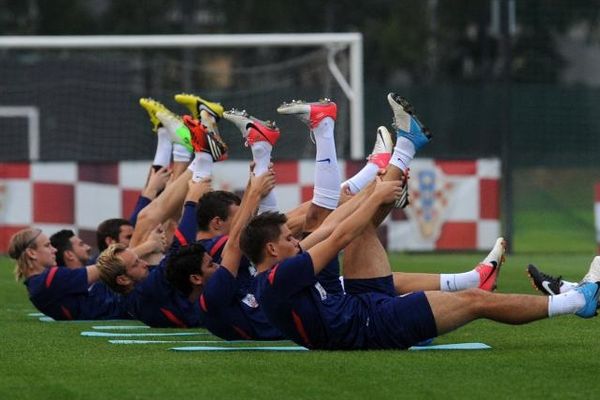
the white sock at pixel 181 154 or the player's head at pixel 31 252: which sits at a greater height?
the white sock at pixel 181 154

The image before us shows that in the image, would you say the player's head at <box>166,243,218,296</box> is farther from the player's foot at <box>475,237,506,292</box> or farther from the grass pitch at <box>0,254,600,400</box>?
the player's foot at <box>475,237,506,292</box>

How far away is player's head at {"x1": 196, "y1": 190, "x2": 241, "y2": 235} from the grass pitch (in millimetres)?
941

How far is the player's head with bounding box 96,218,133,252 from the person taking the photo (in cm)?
1149

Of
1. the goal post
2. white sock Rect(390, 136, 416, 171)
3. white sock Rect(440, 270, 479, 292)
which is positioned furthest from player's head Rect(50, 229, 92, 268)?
the goal post

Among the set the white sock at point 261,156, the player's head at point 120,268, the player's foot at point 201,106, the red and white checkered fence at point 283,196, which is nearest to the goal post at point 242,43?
the red and white checkered fence at point 283,196

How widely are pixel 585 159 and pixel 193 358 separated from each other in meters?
12.6

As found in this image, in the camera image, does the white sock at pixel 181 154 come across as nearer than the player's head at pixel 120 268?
No

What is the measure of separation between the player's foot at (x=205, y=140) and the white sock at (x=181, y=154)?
1079 mm

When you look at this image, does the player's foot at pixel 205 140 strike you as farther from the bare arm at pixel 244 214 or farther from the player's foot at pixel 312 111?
the player's foot at pixel 312 111

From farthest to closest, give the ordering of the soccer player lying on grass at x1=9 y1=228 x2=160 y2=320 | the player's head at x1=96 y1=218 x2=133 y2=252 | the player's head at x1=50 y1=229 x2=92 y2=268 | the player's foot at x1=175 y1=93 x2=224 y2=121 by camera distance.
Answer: the player's head at x1=96 y1=218 x2=133 y2=252, the player's head at x1=50 y1=229 x2=92 y2=268, the player's foot at x1=175 y1=93 x2=224 y2=121, the soccer player lying on grass at x1=9 y1=228 x2=160 y2=320

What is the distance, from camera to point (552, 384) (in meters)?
6.91

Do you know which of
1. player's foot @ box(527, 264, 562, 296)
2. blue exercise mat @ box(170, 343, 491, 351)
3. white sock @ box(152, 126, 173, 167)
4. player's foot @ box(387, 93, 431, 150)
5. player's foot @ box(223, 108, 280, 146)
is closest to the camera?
blue exercise mat @ box(170, 343, 491, 351)

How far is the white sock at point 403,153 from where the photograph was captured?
335 inches

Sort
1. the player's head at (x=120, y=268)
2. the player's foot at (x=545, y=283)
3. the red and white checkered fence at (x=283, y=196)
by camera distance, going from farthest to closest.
Result: 1. the red and white checkered fence at (x=283, y=196)
2. the player's head at (x=120, y=268)
3. the player's foot at (x=545, y=283)
